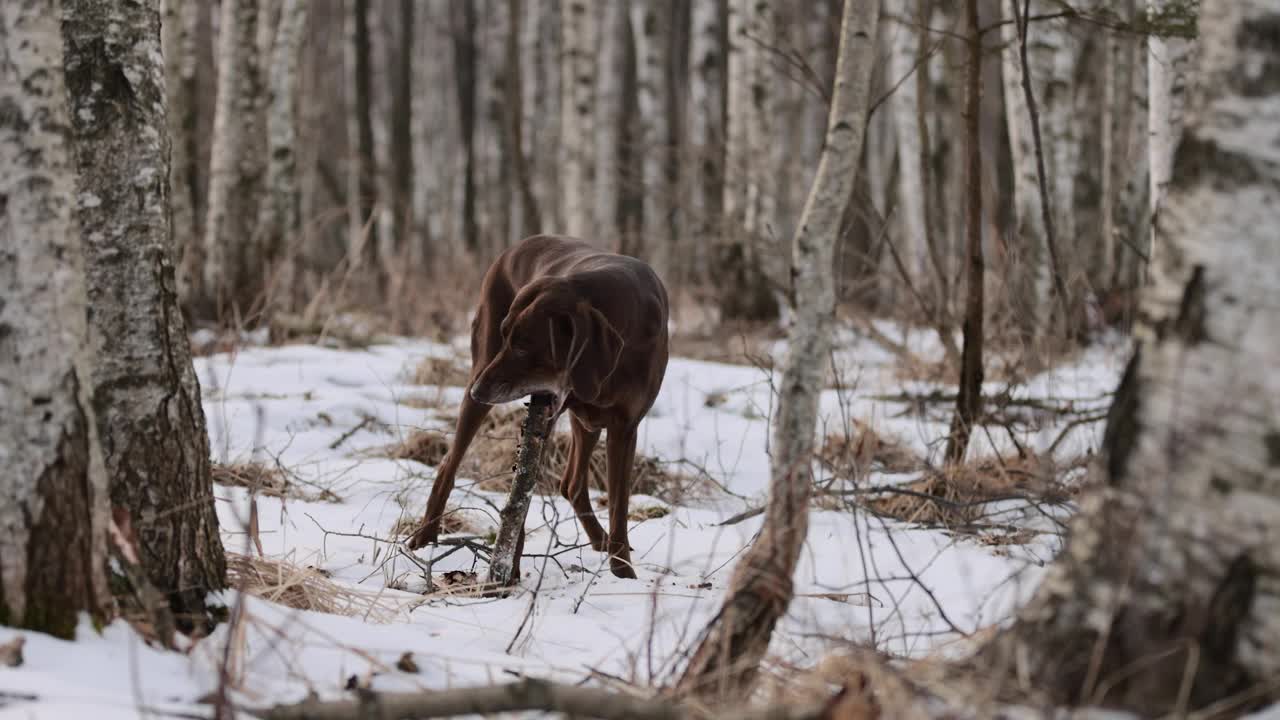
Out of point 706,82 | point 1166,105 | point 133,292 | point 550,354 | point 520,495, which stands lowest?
point 520,495

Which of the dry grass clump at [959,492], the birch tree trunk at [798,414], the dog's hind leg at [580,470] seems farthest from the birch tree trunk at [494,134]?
the birch tree trunk at [798,414]

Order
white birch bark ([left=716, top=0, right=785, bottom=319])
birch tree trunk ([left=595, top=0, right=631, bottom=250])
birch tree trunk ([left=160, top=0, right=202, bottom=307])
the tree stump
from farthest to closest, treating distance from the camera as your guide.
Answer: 1. birch tree trunk ([left=595, top=0, right=631, bottom=250])
2. white birch bark ([left=716, top=0, right=785, bottom=319])
3. birch tree trunk ([left=160, top=0, right=202, bottom=307])
4. the tree stump

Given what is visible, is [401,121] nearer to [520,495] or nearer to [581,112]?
[581,112]

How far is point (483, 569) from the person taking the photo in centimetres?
358

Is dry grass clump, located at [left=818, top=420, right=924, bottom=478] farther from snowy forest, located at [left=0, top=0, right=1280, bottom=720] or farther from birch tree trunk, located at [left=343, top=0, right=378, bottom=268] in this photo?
birch tree trunk, located at [left=343, top=0, right=378, bottom=268]

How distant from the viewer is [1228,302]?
1595 mm

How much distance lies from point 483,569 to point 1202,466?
2433mm

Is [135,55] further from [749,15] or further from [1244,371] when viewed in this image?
[749,15]

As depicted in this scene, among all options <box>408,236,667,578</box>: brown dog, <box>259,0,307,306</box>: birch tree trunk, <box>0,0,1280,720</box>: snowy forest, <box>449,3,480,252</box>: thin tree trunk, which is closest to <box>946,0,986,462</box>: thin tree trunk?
<box>0,0,1280,720</box>: snowy forest

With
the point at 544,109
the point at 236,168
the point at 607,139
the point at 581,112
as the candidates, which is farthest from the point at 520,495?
the point at 544,109

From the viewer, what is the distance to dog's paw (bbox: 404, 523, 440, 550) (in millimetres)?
3498

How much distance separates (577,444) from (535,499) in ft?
2.28

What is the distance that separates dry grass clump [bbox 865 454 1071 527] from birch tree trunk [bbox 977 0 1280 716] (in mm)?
2044

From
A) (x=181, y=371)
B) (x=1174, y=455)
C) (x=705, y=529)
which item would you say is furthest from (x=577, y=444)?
(x=1174, y=455)
